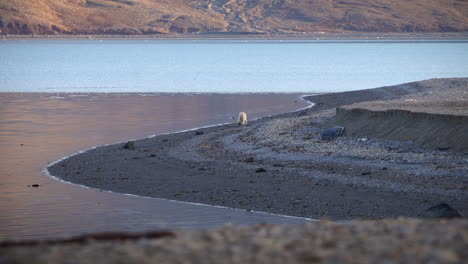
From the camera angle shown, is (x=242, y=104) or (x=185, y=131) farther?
(x=242, y=104)

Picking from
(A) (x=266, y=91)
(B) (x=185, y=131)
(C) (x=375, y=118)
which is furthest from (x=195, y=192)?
(A) (x=266, y=91)

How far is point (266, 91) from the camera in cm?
4006

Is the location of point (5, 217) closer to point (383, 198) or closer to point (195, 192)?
point (195, 192)

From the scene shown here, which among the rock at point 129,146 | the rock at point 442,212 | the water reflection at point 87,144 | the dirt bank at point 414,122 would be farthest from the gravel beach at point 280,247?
the rock at point 129,146

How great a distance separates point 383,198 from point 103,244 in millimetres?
7070

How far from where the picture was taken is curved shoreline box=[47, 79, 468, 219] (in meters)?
12.4

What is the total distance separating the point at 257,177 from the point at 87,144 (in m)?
6.82

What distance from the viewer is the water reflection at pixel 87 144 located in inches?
456

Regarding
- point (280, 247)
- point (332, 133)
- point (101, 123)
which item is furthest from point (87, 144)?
point (280, 247)

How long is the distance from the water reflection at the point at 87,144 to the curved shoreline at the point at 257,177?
641 mm

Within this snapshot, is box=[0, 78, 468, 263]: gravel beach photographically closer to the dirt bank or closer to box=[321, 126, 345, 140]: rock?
the dirt bank

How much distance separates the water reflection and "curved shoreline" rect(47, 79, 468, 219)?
2.10 ft

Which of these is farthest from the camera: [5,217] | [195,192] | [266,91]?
Result: [266,91]

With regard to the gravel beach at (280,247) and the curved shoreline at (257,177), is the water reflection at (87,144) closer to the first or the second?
the curved shoreline at (257,177)
